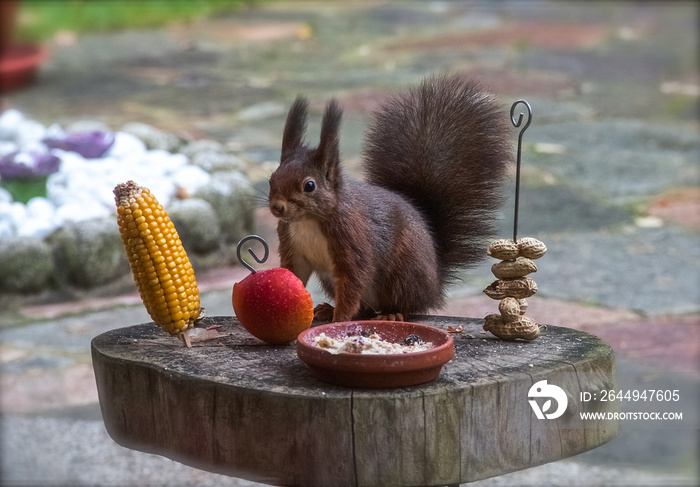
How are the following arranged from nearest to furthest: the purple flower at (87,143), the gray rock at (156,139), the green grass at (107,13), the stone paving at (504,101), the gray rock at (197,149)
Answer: the stone paving at (504,101), the purple flower at (87,143), the gray rock at (197,149), the gray rock at (156,139), the green grass at (107,13)

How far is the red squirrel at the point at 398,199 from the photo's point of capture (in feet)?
4.90

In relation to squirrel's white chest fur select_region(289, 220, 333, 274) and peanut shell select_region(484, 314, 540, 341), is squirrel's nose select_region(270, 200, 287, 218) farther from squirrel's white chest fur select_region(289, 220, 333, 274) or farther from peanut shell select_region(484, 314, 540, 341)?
peanut shell select_region(484, 314, 540, 341)

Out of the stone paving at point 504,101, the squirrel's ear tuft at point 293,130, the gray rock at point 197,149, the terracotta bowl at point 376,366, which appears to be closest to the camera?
the terracotta bowl at point 376,366

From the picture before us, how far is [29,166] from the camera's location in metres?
3.74

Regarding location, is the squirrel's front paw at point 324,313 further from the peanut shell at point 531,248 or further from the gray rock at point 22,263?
the gray rock at point 22,263

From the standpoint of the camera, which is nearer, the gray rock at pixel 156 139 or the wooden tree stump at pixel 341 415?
the wooden tree stump at pixel 341 415

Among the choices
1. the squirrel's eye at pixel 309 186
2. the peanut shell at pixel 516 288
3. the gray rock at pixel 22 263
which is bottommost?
the gray rock at pixel 22 263

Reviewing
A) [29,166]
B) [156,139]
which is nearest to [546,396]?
[29,166]

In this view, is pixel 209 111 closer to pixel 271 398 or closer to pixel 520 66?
pixel 520 66

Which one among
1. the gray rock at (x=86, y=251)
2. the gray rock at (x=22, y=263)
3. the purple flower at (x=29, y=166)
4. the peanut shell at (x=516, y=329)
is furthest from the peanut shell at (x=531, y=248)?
the purple flower at (x=29, y=166)

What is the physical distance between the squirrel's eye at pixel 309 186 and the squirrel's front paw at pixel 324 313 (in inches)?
12.6

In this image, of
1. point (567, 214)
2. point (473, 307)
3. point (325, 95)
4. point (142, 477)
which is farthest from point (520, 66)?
point (142, 477)

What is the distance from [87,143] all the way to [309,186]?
9.26 feet

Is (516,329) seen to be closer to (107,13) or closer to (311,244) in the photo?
(311,244)
